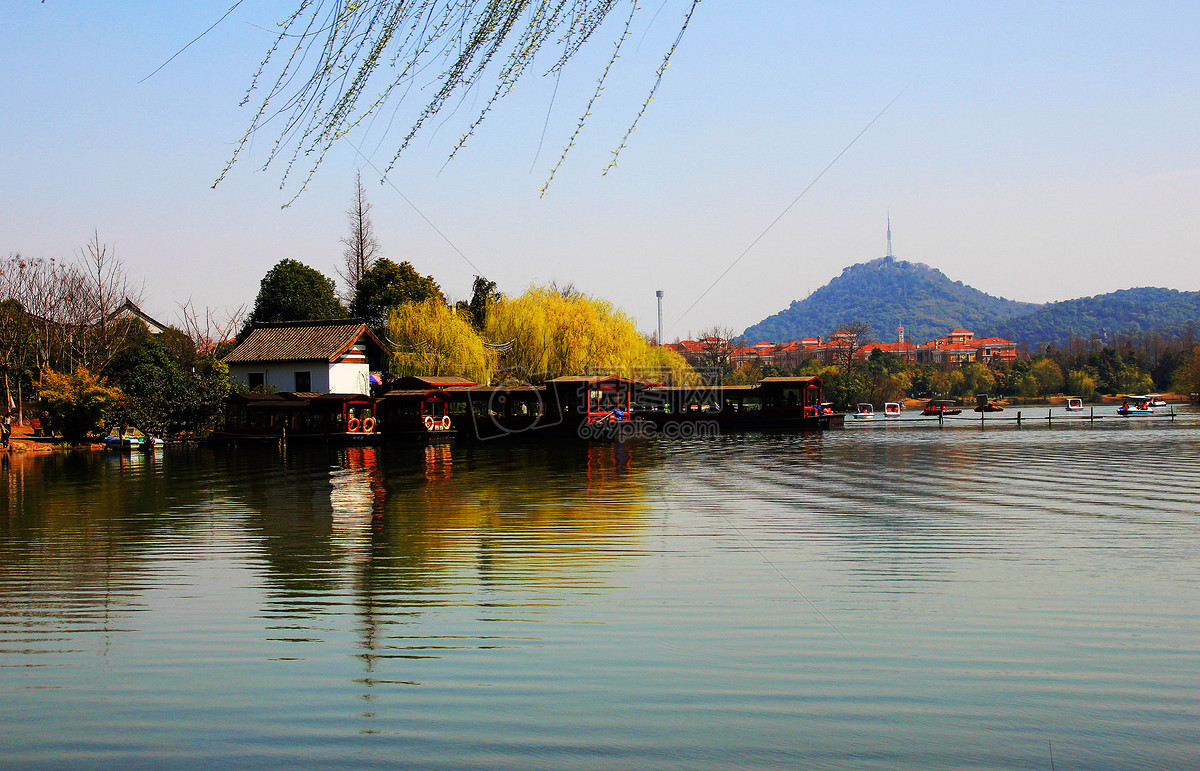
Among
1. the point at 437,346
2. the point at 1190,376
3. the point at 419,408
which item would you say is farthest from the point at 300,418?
the point at 1190,376

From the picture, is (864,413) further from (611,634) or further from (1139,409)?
(611,634)

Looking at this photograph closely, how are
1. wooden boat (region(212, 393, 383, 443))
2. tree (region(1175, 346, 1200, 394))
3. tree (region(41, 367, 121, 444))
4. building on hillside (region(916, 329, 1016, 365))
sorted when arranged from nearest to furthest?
tree (region(41, 367, 121, 444)), wooden boat (region(212, 393, 383, 443)), tree (region(1175, 346, 1200, 394)), building on hillside (region(916, 329, 1016, 365))

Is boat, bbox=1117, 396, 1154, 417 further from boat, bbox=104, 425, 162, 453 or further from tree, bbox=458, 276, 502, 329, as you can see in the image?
boat, bbox=104, 425, 162, 453

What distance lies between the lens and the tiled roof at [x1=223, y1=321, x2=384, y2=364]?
4406 centimetres

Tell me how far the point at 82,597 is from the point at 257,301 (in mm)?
49420

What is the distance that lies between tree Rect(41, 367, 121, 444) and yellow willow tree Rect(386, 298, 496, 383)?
1418 centimetres

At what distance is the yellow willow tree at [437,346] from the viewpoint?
45.2 meters

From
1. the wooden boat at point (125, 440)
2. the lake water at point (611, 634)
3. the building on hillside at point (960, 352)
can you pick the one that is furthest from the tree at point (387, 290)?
the building on hillside at point (960, 352)

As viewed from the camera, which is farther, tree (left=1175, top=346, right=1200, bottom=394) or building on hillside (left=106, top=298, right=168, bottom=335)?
tree (left=1175, top=346, right=1200, bottom=394)

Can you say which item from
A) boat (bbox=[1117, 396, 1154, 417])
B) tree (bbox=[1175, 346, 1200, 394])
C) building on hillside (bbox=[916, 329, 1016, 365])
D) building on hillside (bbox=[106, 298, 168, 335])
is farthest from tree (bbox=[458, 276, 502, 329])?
building on hillside (bbox=[916, 329, 1016, 365])

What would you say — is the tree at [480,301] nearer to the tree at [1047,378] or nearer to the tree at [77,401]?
the tree at [77,401]

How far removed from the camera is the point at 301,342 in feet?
149

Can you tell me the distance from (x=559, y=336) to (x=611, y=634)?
40160mm

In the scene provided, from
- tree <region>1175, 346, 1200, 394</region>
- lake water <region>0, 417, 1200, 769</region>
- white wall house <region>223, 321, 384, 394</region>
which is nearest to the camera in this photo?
lake water <region>0, 417, 1200, 769</region>
